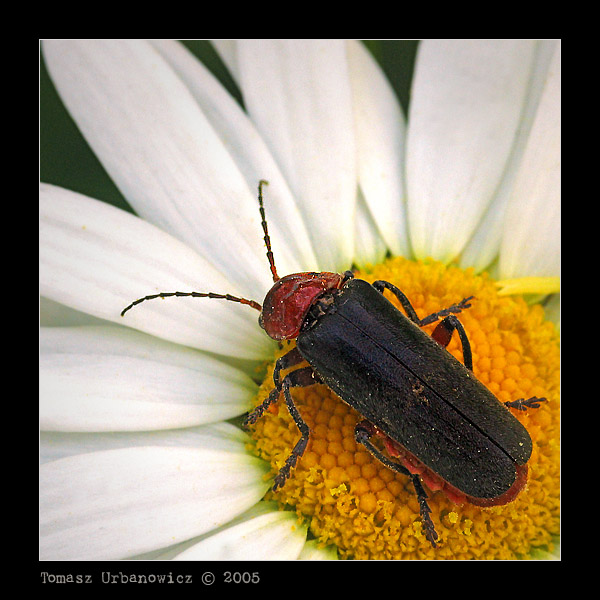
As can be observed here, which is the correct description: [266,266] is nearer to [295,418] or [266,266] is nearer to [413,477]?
[295,418]

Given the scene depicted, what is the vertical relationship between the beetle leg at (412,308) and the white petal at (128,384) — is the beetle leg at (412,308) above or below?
above

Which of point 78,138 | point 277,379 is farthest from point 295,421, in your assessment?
point 78,138

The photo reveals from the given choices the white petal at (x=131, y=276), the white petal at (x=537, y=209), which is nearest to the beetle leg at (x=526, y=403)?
the white petal at (x=537, y=209)

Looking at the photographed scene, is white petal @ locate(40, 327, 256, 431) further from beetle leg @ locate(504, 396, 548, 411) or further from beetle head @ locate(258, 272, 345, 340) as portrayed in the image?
beetle leg @ locate(504, 396, 548, 411)

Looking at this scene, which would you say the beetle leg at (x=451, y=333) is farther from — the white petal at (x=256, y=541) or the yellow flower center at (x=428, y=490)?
the white petal at (x=256, y=541)

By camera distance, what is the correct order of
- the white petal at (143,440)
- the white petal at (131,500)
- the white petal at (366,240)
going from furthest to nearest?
the white petal at (366,240) → the white petal at (143,440) → the white petal at (131,500)

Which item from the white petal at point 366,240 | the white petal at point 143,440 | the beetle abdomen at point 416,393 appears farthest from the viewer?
the white petal at point 366,240

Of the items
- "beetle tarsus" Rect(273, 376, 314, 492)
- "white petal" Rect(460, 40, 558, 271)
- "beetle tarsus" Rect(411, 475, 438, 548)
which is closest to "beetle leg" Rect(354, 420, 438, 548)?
"beetle tarsus" Rect(411, 475, 438, 548)
